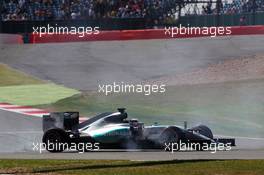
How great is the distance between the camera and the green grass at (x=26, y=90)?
2416cm

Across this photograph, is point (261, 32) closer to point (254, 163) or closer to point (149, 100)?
point (149, 100)

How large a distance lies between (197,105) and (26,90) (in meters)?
4.74

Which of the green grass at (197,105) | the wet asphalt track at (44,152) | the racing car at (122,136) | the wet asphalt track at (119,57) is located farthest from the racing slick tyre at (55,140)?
the wet asphalt track at (119,57)

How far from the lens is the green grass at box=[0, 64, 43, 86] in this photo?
84.2 feet

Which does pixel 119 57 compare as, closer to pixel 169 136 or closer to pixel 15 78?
pixel 15 78

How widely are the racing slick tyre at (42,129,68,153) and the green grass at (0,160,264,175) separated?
5.59ft

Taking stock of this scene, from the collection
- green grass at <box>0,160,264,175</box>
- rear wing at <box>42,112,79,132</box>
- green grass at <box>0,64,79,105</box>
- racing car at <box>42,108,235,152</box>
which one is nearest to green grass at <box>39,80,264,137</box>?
green grass at <box>0,64,79,105</box>

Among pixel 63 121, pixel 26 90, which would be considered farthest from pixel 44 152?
pixel 26 90

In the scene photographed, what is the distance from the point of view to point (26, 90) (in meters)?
25.2

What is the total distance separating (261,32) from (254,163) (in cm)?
1143

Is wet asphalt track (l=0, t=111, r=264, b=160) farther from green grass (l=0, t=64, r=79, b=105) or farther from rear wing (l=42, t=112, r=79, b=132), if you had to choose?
green grass (l=0, t=64, r=79, b=105)

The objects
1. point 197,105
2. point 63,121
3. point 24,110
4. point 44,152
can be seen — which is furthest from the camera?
point 197,105

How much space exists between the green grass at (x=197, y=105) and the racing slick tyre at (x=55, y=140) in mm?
4656

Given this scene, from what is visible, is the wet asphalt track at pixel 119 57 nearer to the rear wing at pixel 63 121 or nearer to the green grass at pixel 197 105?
the green grass at pixel 197 105
